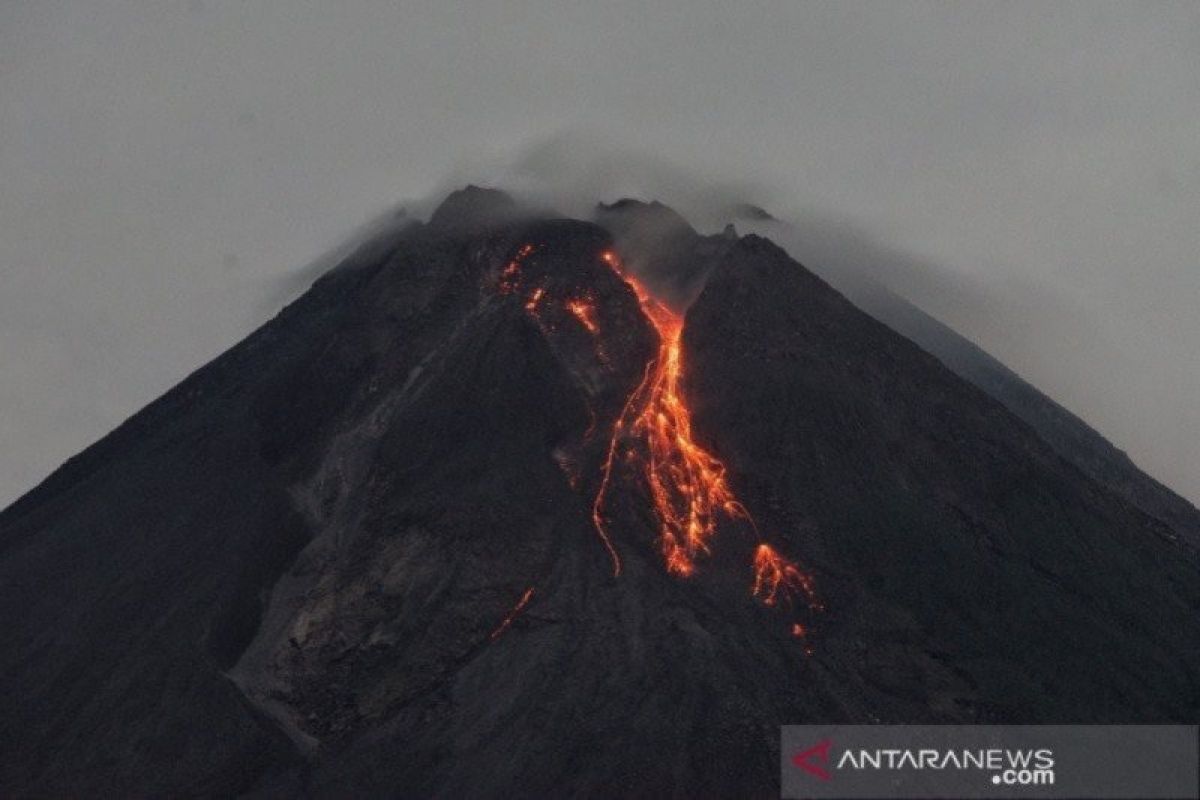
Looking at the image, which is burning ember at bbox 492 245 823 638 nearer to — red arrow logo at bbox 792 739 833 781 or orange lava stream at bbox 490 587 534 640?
orange lava stream at bbox 490 587 534 640

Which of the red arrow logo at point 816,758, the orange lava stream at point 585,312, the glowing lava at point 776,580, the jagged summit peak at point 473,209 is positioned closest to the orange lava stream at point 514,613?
the glowing lava at point 776,580

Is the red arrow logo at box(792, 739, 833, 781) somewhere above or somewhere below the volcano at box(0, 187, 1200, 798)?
below

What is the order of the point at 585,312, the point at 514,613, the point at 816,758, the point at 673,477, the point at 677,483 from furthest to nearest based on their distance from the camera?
1. the point at 585,312
2. the point at 673,477
3. the point at 677,483
4. the point at 514,613
5. the point at 816,758

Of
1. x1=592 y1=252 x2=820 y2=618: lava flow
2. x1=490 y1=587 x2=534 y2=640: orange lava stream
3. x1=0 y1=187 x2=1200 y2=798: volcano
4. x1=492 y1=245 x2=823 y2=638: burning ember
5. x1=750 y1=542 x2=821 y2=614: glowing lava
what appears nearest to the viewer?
x1=0 y1=187 x2=1200 y2=798: volcano

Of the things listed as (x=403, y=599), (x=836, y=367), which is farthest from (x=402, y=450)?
(x=836, y=367)

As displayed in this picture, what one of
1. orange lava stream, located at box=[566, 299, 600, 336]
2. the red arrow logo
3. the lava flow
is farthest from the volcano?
the red arrow logo

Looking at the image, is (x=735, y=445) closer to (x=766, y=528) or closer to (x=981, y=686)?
(x=766, y=528)

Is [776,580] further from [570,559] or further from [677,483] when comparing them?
[570,559]

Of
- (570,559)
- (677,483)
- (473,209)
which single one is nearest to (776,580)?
(677,483)
